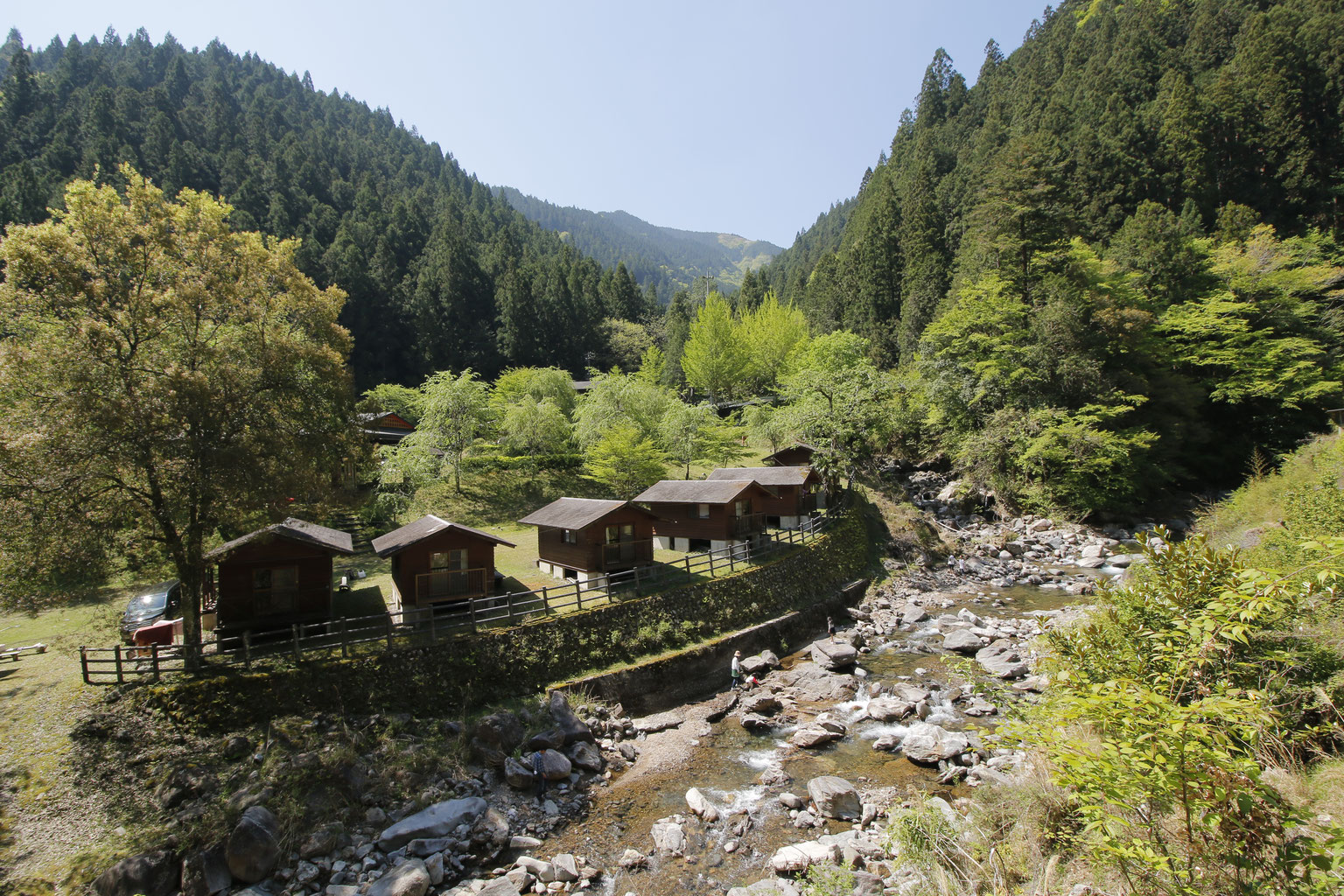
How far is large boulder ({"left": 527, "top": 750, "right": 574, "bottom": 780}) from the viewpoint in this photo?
43.5 ft

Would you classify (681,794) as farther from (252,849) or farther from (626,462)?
(626,462)

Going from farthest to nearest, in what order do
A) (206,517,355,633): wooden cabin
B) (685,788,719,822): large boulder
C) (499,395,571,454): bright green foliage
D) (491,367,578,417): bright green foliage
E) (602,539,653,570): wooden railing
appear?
(491,367,578,417): bright green foliage → (499,395,571,454): bright green foliage → (602,539,653,570): wooden railing → (206,517,355,633): wooden cabin → (685,788,719,822): large boulder

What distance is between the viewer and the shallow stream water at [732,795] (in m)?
10.5

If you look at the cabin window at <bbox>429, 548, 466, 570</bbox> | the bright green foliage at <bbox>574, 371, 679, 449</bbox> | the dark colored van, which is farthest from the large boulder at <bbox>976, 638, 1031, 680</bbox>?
the dark colored van

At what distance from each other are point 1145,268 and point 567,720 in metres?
45.1

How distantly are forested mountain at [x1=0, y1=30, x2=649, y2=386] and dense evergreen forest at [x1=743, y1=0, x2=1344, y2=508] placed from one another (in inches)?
1634

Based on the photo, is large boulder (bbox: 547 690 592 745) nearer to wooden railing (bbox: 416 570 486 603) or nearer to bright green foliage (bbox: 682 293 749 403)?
wooden railing (bbox: 416 570 486 603)

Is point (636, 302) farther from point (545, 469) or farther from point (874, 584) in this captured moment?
point (874, 584)

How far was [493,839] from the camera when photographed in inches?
448

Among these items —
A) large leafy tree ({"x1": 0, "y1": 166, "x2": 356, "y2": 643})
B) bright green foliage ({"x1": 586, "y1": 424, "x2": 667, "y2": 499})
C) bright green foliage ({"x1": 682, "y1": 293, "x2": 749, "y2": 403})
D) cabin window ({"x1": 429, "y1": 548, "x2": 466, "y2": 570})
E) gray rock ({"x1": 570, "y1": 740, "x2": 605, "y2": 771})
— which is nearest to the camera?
large leafy tree ({"x1": 0, "y1": 166, "x2": 356, "y2": 643})

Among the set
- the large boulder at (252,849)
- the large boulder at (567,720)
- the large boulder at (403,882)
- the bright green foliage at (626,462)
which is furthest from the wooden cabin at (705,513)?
the large boulder at (252,849)

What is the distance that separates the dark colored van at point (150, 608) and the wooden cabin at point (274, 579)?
100 inches

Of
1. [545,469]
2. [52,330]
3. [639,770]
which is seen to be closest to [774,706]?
[639,770]

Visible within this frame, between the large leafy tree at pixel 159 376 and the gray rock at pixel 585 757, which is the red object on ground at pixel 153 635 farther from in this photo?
the gray rock at pixel 585 757
